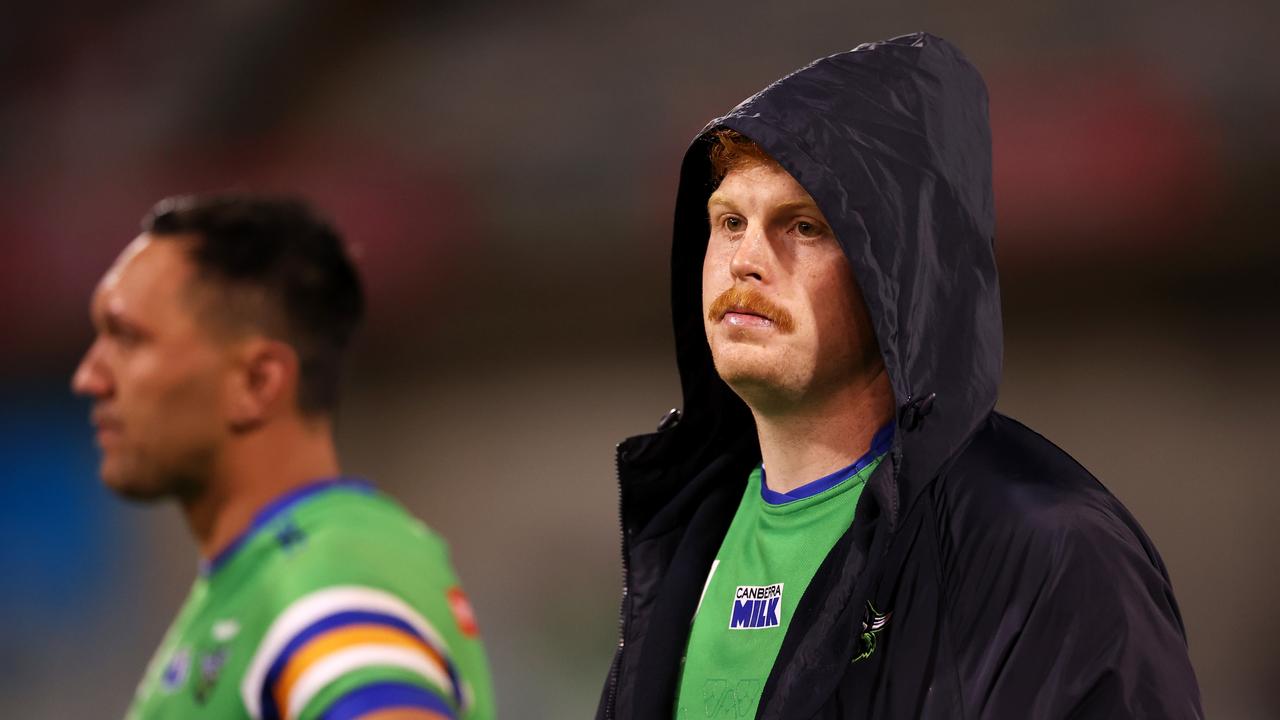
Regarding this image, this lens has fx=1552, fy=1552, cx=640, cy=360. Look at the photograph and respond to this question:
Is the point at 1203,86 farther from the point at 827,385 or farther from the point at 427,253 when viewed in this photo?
the point at 827,385

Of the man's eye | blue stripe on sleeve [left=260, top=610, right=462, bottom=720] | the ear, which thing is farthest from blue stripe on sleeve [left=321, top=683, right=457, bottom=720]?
the man's eye

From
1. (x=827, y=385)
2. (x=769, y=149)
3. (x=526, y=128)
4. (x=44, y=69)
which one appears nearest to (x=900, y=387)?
(x=827, y=385)

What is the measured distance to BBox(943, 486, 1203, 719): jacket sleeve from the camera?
1513 mm

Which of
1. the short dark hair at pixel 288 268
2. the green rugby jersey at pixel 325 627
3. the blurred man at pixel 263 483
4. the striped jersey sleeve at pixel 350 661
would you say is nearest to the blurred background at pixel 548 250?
the short dark hair at pixel 288 268

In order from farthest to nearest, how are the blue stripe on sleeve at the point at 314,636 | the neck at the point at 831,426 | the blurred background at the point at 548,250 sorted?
the blurred background at the point at 548,250 → the blue stripe on sleeve at the point at 314,636 → the neck at the point at 831,426

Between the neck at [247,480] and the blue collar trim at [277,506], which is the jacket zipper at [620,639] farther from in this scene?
the neck at [247,480]

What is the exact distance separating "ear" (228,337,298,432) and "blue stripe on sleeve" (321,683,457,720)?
911 millimetres

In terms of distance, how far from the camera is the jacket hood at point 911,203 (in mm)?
Answer: 1738

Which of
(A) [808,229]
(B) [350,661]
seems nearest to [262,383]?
(B) [350,661]

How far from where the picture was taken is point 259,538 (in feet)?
10.2

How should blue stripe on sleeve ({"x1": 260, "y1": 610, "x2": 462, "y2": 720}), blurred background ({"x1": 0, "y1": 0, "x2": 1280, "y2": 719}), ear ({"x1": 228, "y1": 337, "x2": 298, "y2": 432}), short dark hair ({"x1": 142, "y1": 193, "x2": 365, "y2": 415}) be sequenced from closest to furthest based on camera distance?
blue stripe on sleeve ({"x1": 260, "y1": 610, "x2": 462, "y2": 720}), ear ({"x1": 228, "y1": 337, "x2": 298, "y2": 432}), short dark hair ({"x1": 142, "y1": 193, "x2": 365, "y2": 415}), blurred background ({"x1": 0, "y1": 0, "x2": 1280, "y2": 719})

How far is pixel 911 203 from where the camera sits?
179cm

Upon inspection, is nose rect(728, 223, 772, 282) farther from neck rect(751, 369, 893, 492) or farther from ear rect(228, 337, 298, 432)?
→ ear rect(228, 337, 298, 432)

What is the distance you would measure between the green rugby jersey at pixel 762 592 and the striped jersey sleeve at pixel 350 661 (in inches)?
32.1
